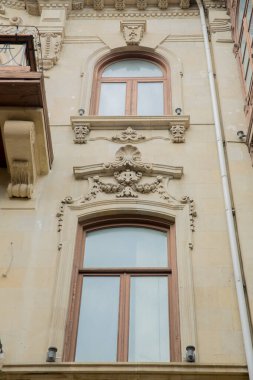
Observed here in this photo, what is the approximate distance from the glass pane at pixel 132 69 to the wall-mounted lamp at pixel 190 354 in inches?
282

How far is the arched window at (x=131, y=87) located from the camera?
1185 cm

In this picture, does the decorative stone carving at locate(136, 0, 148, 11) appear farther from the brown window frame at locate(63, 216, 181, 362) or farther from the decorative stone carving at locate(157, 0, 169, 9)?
the brown window frame at locate(63, 216, 181, 362)

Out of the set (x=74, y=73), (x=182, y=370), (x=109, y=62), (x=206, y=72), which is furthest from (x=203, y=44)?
(x=182, y=370)

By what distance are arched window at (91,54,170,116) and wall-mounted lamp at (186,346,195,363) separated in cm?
564

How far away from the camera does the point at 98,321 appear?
26.1 ft

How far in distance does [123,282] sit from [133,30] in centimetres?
730

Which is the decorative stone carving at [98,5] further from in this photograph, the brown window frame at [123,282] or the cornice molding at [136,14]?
the brown window frame at [123,282]

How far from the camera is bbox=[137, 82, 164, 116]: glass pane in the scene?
1176 cm

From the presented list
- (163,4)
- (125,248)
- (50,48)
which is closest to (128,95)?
(50,48)

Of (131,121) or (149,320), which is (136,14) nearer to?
(131,121)

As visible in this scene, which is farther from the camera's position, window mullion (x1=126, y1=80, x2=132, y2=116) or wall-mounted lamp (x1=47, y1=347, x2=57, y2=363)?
window mullion (x1=126, y1=80, x2=132, y2=116)

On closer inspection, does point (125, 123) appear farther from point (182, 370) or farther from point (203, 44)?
point (182, 370)

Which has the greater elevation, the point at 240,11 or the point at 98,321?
the point at 240,11

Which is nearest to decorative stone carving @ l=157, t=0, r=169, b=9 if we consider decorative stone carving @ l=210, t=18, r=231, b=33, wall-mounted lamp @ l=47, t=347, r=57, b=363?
decorative stone carving @ l=210, t=18, r=231, b=33
